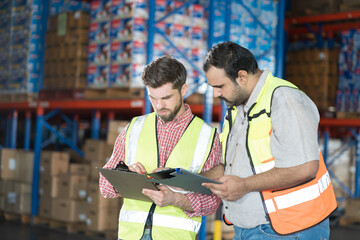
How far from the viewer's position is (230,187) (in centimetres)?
242

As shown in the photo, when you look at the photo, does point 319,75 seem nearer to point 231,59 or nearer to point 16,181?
point 16,181

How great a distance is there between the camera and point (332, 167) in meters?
11.2

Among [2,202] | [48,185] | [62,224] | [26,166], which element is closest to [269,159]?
[48,185]

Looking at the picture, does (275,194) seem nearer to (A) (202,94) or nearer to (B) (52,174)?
(A) (202,94)

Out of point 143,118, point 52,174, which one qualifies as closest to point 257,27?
point 52,174

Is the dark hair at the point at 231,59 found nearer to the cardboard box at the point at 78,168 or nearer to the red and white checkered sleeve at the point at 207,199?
the red and white checkered sleeve at the point at 207,199

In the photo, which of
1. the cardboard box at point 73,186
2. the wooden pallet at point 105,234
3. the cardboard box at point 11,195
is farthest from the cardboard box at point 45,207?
the wooden pallet at point 105,234

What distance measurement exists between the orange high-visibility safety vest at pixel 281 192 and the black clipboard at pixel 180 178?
27cm

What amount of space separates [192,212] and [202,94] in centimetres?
499

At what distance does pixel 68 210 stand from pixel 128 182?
6.06m

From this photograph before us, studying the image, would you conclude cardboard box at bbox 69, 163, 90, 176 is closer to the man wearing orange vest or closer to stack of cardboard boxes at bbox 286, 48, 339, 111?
stack of cardboard boxes at bbox 286, 48, 339, 111

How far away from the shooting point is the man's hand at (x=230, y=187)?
2.43m

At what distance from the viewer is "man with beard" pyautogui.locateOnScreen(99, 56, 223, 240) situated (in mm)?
2684

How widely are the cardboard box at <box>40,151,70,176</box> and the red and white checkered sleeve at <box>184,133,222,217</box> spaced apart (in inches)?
245
